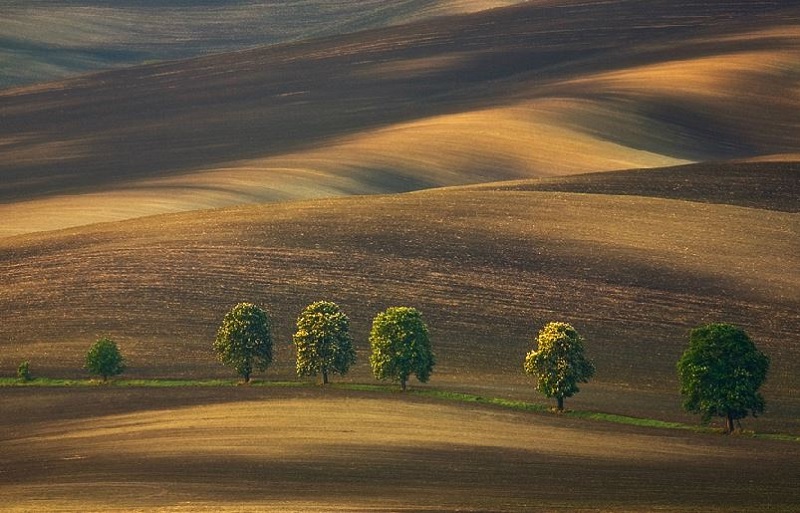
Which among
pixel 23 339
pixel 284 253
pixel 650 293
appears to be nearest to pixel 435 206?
pixel 284 253

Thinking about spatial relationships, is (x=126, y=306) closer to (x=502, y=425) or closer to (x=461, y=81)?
(x=502, y=425)

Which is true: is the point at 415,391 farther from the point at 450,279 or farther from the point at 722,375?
the point at 450,279

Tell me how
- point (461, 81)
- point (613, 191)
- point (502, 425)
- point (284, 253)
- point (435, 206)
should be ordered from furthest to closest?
point (461, 81)
point (613, 191)
point (435, 206)
point (284, 253)
point (502, 425)

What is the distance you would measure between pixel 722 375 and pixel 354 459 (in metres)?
15.6

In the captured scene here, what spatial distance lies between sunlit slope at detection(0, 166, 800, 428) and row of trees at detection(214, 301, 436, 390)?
1672 mm

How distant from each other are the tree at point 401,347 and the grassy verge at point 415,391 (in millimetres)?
740

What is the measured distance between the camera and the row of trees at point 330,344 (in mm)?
61406

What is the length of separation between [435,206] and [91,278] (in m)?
20.1

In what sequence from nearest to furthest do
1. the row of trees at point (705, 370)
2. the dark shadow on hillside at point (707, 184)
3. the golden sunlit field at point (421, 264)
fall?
the golden sunlit field at point (421, 264)
the row of trees at point (705, 370)
the dark shadow on hillside at point (707, 184)

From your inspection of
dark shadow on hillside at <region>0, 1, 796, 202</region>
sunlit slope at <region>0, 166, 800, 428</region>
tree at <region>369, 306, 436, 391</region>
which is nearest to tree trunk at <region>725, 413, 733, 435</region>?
sunlit slope at <region>0, 166, 800, 428</region>

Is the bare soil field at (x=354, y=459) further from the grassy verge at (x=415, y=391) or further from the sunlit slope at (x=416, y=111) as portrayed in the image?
the sunlit slope at (x=416, y=111)

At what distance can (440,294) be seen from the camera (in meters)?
71.7

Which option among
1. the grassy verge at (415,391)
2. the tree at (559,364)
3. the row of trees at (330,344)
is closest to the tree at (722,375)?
the grassy verge at (415,391)

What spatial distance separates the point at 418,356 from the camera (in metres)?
61.2
